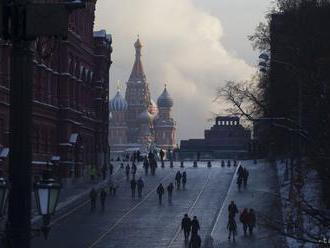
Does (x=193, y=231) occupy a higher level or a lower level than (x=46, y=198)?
lower

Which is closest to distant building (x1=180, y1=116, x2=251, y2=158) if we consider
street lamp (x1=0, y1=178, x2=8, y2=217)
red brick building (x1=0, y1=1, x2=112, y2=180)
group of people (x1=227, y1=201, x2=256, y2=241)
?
red brick building (x1=0, y1=1, x2=112, y2=180)

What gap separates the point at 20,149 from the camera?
9.11 metres

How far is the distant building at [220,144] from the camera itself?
126 metres

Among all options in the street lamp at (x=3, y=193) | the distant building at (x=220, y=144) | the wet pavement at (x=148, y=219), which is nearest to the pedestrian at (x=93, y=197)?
the wet pavement at (x=148, y=219)

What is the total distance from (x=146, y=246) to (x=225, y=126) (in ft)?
364

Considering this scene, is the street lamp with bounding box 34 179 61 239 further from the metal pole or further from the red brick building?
the red brick building

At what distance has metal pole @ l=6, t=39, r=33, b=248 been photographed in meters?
9.06

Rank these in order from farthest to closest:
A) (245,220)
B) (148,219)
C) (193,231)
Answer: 1. (148,219)
2. (245,220)
3. (193,231)

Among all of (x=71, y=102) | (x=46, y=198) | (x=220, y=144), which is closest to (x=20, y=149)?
(x=46, y=198)

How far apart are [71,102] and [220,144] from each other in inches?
2719

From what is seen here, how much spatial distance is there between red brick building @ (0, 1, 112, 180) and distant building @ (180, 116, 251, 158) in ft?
137

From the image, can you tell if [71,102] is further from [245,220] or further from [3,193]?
[3,193]

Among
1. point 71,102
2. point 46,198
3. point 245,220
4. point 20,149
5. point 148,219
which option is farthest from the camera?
point 71,102

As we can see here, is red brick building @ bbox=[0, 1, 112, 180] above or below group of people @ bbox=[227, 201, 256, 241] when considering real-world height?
above
